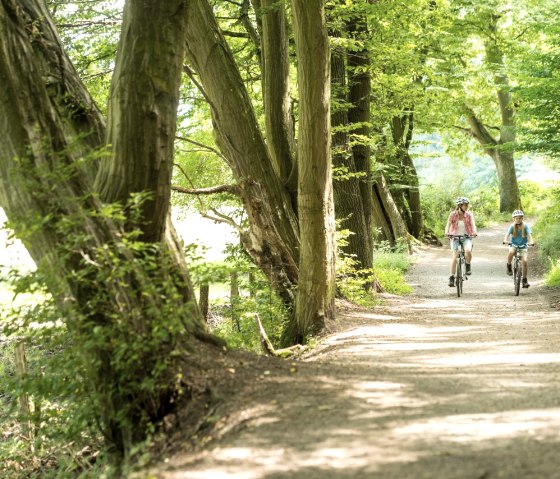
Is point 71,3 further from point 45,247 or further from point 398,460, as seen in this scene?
point 398,460

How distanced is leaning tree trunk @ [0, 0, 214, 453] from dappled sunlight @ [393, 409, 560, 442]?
194 centimetres

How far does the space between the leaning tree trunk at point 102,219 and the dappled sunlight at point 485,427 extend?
1.94 metres

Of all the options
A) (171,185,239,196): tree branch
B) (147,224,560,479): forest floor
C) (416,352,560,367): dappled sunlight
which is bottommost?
(416,352,560,367): dappled sunlight

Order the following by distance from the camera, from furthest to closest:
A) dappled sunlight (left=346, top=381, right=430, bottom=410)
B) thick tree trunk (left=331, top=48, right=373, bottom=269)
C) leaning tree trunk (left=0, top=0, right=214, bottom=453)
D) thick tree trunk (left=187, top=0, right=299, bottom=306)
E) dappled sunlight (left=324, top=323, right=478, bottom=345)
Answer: thick tree trunk (left=331, top=48, right=373, bottom=269), thick tree trunk (left=187, top=0, right=299, bottom=306), dappled sunlight (left=324, top=323, right=478, bottom=345), leaning tree trunk (left=0, top=0, right=214, bottom=453), dappled sunlight (left=346, top=381, right=430, bottom=410)

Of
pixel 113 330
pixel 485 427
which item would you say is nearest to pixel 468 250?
pixel 485 427

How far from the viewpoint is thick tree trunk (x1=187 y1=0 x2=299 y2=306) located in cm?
1215

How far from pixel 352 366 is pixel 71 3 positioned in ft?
31.2

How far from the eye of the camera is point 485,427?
16.2 feet

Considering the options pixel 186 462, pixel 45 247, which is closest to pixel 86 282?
pixel 45 247

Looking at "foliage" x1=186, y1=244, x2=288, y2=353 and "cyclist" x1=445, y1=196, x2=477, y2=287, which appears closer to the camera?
"foliage" x1=186, y1=244, x2=288, y2=353

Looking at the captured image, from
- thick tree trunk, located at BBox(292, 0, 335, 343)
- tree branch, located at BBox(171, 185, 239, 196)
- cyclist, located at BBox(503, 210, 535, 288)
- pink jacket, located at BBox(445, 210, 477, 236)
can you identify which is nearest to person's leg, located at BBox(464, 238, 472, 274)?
pink jacket, located at BBox(445, 210, 477, 236)

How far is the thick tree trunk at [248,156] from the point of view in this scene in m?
12.1

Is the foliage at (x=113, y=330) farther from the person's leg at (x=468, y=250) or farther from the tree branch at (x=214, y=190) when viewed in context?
the person's leg at (x=468, y=250)

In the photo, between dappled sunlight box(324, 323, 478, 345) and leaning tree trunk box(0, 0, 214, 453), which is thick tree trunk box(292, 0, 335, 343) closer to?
dappled sunlight box(324, 323, 478, 345)
